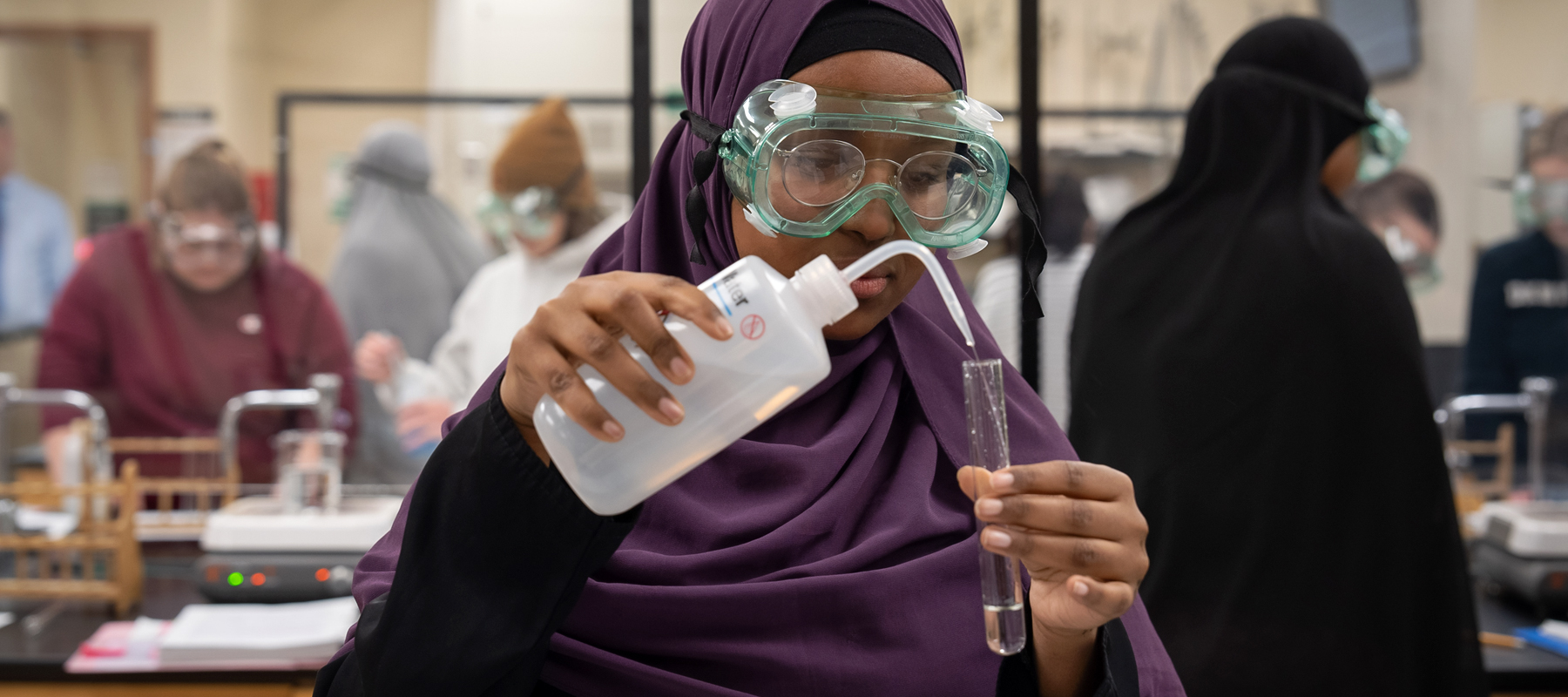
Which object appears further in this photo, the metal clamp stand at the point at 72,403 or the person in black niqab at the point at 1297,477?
the metal clamp stand at the point at 72,403

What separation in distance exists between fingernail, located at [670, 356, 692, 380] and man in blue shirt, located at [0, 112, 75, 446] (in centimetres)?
265

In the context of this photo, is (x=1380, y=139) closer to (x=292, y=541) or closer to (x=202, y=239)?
(x=292, y=541)

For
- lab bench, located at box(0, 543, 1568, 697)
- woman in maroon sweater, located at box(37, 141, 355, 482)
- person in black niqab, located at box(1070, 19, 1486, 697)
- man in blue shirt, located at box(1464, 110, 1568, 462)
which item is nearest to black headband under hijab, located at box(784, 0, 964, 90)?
person in black niqab, located at box(1070, 19, 1486, 697)

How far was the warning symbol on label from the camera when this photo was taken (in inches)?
27.4

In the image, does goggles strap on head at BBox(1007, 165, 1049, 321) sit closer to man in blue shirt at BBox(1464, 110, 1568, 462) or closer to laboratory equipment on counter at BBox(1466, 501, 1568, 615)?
laboratory equipment on counter at BBox(1466, 501, 1568, 615)

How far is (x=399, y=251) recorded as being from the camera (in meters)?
2.72

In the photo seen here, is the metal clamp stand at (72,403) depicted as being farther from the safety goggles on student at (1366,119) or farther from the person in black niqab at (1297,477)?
the safety goggles on student at (1366,119)

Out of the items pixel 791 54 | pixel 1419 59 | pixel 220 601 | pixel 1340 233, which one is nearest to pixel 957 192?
pixel 791 54

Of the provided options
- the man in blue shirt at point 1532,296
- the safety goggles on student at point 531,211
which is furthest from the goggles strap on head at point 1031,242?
the man in blue shirt at point 1532,296

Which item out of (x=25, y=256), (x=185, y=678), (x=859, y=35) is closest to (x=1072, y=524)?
(x=859, y=35)

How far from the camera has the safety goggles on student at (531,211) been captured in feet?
8.56

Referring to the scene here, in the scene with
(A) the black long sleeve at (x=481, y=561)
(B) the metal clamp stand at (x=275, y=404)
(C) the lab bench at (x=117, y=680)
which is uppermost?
(A) the black long sleeve at (x=481, y=561)

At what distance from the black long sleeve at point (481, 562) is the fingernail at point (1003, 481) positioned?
25cm

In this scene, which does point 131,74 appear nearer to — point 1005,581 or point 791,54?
point 791,54
